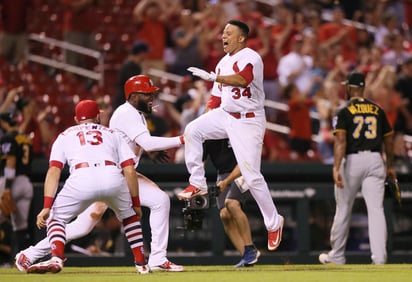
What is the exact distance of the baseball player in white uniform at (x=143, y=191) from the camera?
1177cm

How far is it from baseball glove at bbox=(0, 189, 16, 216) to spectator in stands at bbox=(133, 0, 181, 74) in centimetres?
448

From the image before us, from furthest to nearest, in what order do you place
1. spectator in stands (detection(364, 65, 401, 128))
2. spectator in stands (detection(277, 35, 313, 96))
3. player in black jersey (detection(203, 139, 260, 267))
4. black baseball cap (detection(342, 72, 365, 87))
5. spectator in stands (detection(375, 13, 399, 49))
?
spectator in stands (detection(375, 13, 399, 49))
spectator in stands (detection(277, 35, 313, 96))
spectator in stands (detection(364, 65, 401, 128))
black baseball cap (detection(342, 72, 365, 87))
player in black jersey (detection(203, 139, 260, 267))

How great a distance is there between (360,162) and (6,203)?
15.0 feet

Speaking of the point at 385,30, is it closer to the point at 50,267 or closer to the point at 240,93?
the point at 240,93

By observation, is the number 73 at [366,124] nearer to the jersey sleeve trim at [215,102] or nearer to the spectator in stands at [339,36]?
the jersey sleeve trim at [215,102]

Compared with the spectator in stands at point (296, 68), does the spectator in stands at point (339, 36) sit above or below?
above

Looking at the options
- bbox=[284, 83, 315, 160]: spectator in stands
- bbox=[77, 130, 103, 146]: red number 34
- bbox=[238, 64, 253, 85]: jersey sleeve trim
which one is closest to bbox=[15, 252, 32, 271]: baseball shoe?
bbox=[77, 130, 103, 146]: red number 34

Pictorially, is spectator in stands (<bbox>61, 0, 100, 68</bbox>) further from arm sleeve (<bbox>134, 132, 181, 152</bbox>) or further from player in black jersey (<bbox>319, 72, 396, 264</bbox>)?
arm sleeve (<bbox>134, 132, 181, 152</bbox>)

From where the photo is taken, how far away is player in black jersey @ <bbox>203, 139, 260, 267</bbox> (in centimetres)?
1240

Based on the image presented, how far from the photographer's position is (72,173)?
36.2ft

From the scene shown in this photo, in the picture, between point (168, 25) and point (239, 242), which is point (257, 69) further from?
point (168, 25)

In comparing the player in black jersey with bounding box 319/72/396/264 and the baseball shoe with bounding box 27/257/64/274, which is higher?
the player in black jersey with bounding box 319/72/396/264

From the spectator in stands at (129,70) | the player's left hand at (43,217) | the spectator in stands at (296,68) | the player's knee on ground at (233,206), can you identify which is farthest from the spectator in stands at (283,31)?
the player's left hand at (43,217)

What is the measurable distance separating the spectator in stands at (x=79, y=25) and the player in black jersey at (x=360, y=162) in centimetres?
673
